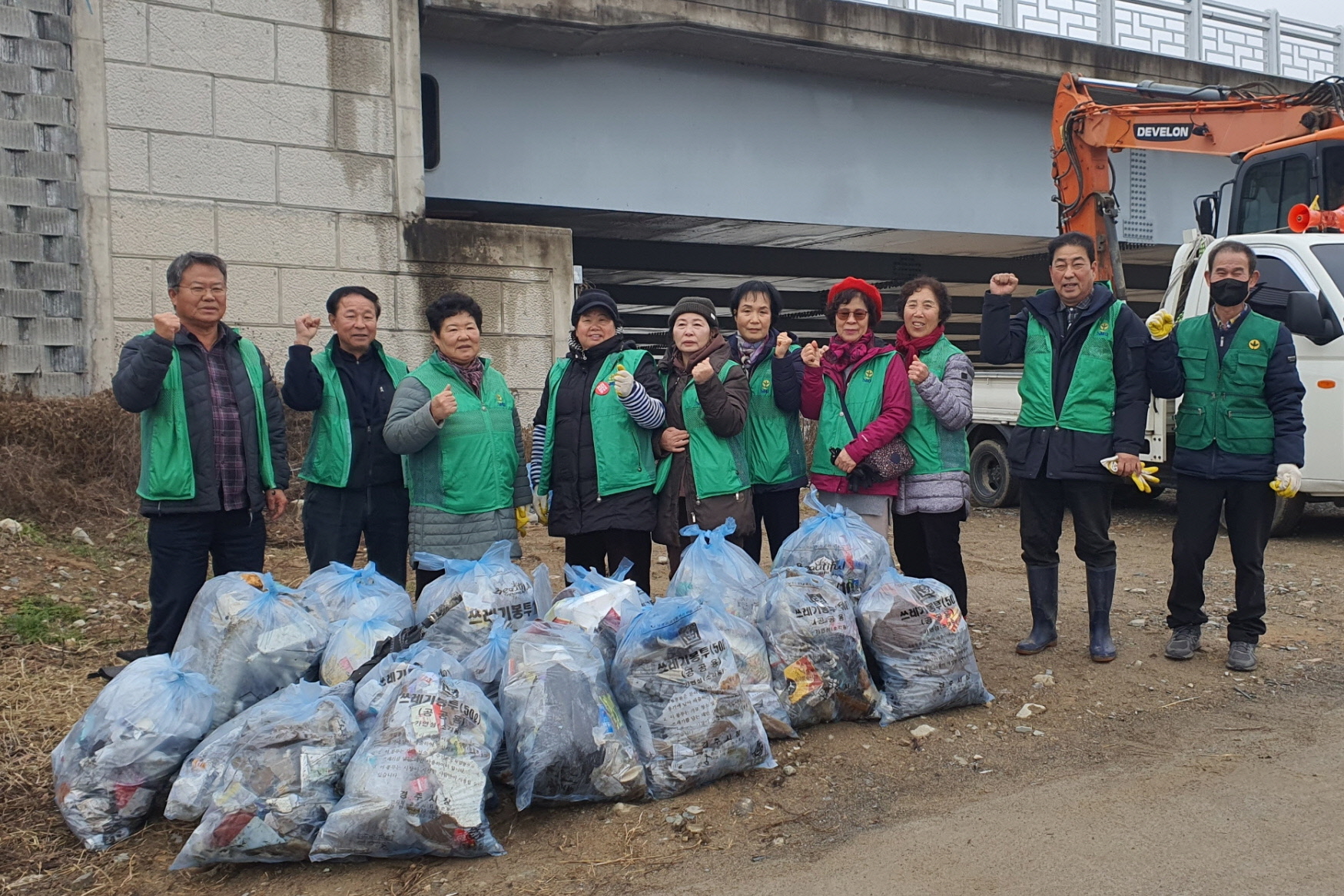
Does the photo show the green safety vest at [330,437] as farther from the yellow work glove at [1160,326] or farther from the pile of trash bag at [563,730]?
the yellow work glove at [1160,326]

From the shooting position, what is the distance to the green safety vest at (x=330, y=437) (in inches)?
177

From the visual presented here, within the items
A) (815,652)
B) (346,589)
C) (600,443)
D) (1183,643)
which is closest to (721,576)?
(815,652)

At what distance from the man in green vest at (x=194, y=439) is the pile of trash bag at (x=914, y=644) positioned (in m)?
2.47

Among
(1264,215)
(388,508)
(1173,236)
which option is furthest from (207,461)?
(1173,236)

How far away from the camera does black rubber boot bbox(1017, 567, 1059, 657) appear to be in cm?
488

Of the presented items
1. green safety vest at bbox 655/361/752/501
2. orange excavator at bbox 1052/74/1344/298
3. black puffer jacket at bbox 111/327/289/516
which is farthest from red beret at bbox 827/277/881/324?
orange excavator at bbox 1052/74/1344/298

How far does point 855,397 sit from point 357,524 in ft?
7.22

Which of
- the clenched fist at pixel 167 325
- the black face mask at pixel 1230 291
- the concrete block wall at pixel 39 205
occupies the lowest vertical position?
the clenched fist at pixel 167 325

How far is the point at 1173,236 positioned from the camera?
1389 centimetres

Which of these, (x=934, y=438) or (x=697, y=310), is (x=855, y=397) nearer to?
(x=934, y=438)

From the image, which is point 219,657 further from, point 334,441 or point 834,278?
point 834,278

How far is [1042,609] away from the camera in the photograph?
4.92 m

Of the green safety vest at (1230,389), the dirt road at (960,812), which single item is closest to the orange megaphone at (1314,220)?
the green safety vest at (1230,389)

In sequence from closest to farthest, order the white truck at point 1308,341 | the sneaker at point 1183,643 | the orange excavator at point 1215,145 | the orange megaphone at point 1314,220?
the sneaker at point 1183,643 < the white truck at point 1308,341 < the orange megaphone at point 1314,220 < the orange excavator at point 1215,145
